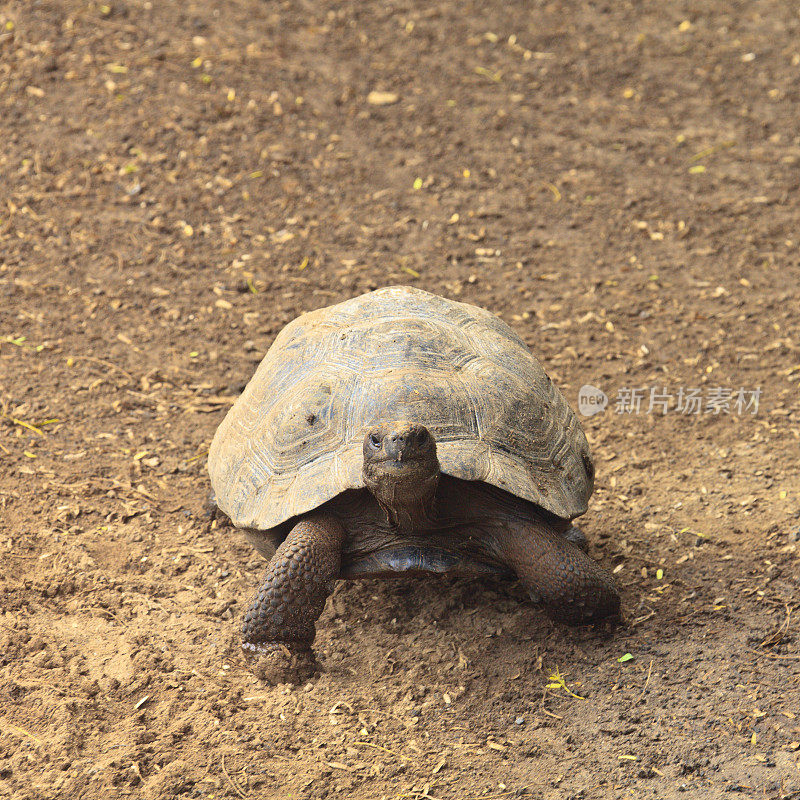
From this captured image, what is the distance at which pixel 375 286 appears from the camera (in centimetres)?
630

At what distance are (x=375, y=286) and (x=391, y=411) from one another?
3.09 metres

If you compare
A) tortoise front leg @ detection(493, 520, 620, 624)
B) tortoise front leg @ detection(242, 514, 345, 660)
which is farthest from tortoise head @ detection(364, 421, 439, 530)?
tortoise front leg @ detection(493, 520, 620, 624)

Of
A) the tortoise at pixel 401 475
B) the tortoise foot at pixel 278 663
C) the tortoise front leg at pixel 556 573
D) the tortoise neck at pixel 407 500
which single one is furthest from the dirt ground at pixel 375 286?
the tortoise neck at pixel 407 500

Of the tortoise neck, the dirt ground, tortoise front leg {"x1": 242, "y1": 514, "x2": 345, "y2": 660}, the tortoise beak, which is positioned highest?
the tortoise beak

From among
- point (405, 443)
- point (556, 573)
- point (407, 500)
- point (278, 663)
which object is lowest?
point (278, 663)

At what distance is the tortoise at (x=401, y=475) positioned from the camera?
3.25m

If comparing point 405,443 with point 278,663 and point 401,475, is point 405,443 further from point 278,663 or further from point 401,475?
point 278,663

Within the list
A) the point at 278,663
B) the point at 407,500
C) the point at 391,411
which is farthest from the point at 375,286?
the point at 278,663

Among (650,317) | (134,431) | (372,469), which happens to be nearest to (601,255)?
(650,317)

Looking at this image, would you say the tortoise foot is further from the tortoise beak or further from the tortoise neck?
the tortoise beak

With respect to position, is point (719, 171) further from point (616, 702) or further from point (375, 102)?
point (616, 702)

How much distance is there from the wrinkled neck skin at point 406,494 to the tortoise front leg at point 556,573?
0.34 metres

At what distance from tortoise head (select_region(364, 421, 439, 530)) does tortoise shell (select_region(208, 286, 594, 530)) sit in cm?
11

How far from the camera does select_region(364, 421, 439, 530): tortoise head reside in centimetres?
303
